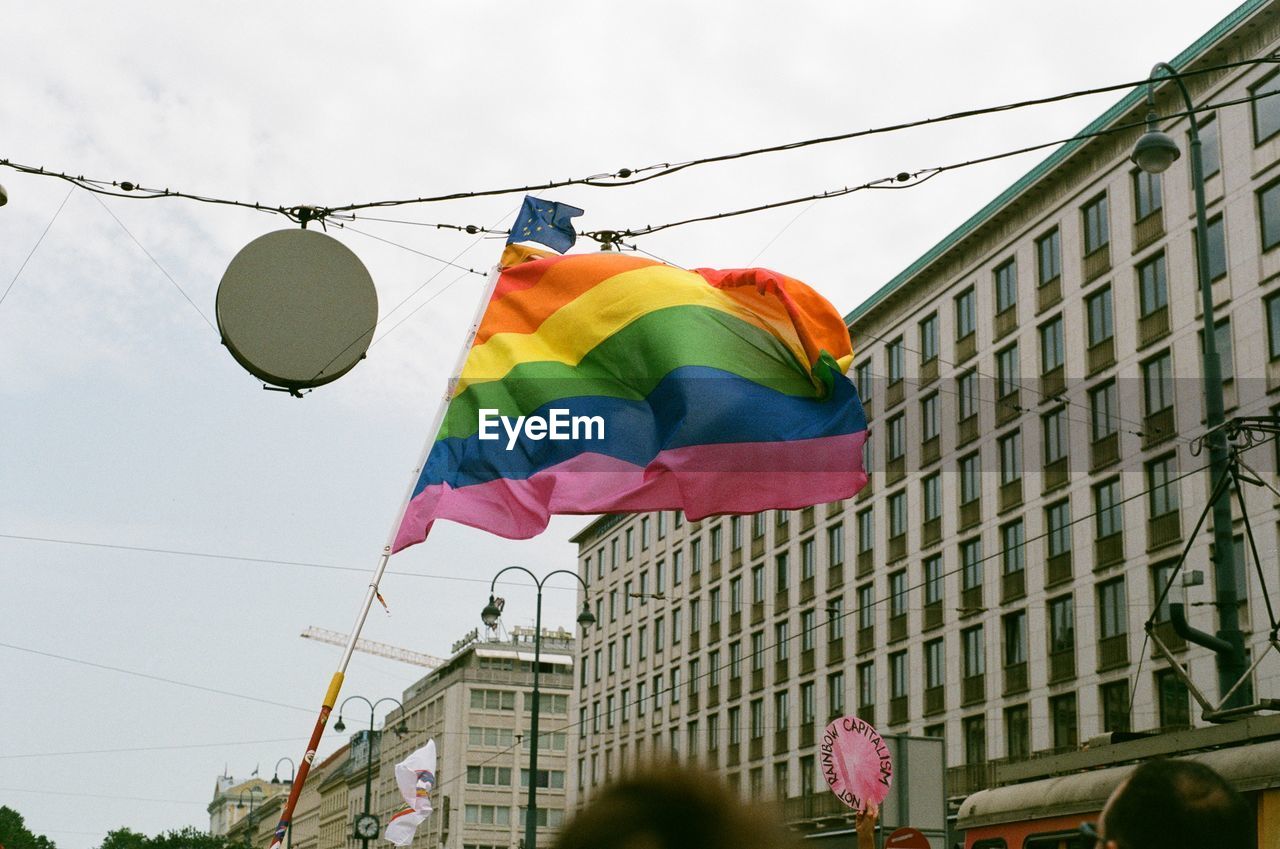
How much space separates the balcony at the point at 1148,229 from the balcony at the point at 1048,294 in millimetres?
3757

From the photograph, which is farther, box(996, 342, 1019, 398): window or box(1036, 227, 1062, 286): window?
box(996, 342, 1019, 398): window

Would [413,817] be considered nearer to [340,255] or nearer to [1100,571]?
[1100,571]

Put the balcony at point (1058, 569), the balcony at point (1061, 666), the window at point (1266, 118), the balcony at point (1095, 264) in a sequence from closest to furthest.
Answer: the window at point (1266, 118) → the balcony at point (1061, 666) → the balcony at point (1058, 569) → the balcony at point (1095, 264)

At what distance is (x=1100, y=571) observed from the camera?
42.2 meters

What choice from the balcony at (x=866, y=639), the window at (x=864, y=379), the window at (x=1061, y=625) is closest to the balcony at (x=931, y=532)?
the balcony at (x=866, y=639)

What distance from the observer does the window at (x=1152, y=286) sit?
41.3 meters

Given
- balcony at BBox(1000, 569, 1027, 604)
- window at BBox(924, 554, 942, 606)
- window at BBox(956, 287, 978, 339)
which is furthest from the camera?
window at BBox(924, 554, 942, 606)

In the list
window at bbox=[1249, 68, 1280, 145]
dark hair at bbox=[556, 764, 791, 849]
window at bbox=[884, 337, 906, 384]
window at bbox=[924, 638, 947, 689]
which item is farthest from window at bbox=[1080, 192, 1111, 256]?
dark hair at bbox=[556, 764, 791, 849]

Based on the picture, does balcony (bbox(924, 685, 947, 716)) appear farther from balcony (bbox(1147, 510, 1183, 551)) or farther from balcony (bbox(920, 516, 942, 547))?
balcony (bbox(1147, 510, 1183, 551))

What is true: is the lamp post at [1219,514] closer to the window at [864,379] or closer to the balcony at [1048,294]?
the balcony at [1048,294]

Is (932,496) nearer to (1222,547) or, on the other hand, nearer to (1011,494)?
(1011,494)

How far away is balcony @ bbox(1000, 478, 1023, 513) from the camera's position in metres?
47.0

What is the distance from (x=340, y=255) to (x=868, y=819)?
175 inches

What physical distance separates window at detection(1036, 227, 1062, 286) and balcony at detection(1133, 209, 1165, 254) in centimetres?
379
